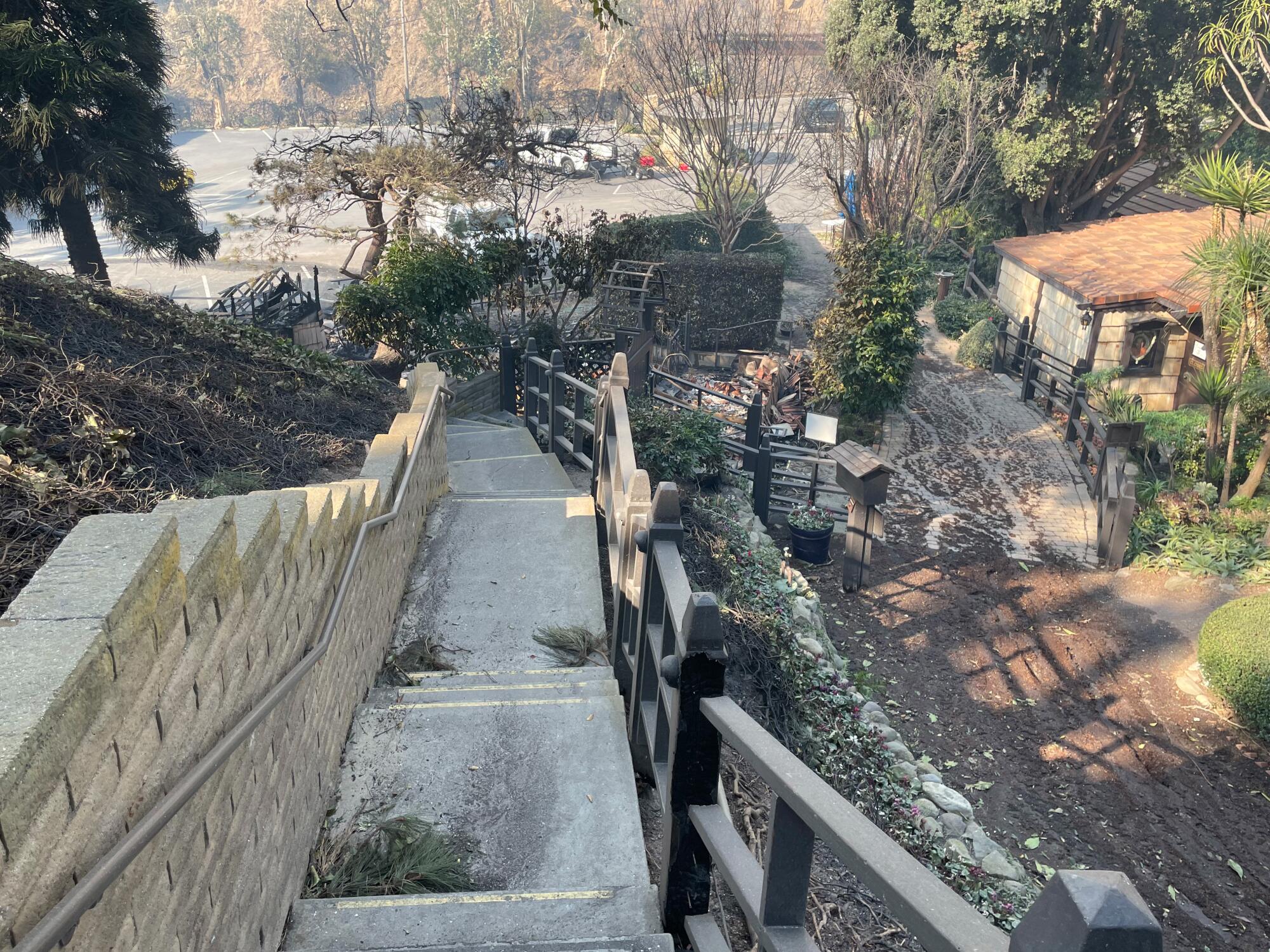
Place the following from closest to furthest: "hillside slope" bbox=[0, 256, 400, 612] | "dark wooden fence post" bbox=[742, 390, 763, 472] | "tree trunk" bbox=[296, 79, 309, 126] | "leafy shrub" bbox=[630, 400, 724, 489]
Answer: "hillside slope" bbox=[0, 256, 400, 612] → "leafy shrub" bbox=[630, 400, 724, 489] → "dark wooden fence post" bbox=[742, 390, 763, 472] → "tree trunk" bbox=[296, 79, 309, 126]

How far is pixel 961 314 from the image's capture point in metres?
22.6

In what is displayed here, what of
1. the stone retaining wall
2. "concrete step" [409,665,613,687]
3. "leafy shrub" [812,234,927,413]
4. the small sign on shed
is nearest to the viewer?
"concrete step" [409,665,613,687]

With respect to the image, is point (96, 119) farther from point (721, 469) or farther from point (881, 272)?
point (881, 272)

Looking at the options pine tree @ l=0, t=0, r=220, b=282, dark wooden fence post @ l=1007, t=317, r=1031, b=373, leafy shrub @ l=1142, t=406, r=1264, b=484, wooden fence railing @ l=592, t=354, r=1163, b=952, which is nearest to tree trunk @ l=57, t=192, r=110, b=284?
pine tree @ l=0, t=0, r=220, b=282

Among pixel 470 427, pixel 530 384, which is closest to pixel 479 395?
pixel 470 427

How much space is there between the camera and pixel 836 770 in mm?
6453

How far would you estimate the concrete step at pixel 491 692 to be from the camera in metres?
4.41

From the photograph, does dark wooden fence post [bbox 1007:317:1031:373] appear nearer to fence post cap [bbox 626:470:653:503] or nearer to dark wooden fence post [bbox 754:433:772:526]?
dark wooden fence post [bbox 754:433:772:526]

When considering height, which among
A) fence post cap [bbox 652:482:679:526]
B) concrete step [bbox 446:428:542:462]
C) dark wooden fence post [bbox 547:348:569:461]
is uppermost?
fence post cap [bbox 652:482:679:526]

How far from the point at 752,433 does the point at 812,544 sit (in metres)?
1.63

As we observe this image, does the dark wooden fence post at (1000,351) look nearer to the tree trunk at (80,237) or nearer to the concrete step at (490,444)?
the concrete step at (490,444)

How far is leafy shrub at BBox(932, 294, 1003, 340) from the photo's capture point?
2239 centimetres

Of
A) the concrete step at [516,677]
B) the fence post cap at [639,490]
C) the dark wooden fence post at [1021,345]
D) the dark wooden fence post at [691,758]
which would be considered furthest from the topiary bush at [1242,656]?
the dark wooden fence post at [1021,345]

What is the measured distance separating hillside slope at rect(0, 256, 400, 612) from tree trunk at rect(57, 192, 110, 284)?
7079 millimetres
